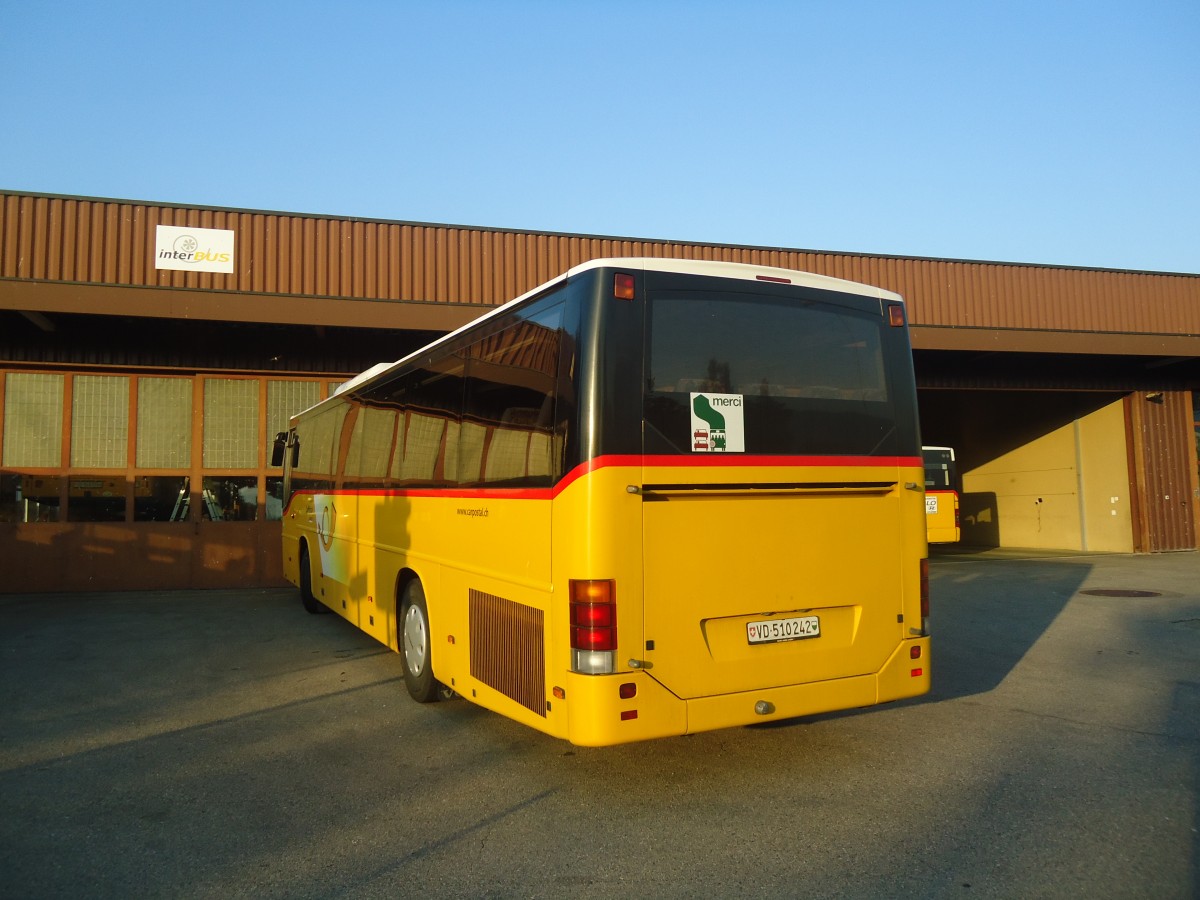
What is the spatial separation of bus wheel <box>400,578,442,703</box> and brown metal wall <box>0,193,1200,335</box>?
761 cm

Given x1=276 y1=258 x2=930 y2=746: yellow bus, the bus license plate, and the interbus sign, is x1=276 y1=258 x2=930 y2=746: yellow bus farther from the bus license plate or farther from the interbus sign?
the interbus sign

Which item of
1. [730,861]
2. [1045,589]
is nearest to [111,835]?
[730,861]

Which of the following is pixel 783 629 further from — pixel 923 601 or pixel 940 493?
pixel 940 493

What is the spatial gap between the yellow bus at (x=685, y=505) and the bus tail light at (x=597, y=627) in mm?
11

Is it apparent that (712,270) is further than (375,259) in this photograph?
No

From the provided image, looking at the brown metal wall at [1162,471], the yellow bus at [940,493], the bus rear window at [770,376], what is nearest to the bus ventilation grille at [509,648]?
the bus rear window at [770,376]

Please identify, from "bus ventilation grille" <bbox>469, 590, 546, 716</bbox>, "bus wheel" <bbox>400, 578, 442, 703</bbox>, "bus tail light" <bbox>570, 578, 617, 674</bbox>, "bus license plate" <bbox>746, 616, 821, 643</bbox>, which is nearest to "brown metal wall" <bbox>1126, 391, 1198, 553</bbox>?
"bus license plate" <bbox>746, 616, 821, 643</bbox>

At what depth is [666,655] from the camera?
178 inches

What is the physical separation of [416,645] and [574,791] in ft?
7.90

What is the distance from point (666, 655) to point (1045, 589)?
11037mm

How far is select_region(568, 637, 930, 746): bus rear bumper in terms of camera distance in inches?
171

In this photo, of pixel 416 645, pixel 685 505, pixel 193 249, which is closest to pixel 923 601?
pixel 685 505

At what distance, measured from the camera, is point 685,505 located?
465 cm

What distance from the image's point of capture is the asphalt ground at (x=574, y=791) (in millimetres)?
3639
